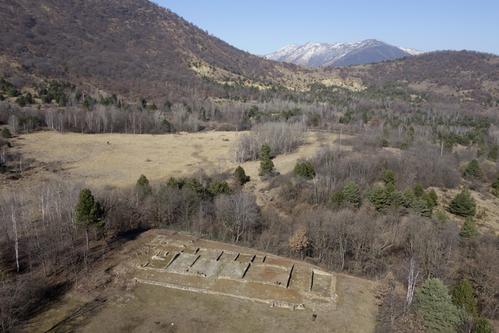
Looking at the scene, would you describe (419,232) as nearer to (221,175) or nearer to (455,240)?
(455,240)

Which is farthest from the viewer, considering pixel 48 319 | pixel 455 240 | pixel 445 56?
pixel 445 56

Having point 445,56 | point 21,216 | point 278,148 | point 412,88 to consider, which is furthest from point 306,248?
point 445,56

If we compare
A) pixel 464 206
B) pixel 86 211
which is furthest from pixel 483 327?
Result: pixel 86 211

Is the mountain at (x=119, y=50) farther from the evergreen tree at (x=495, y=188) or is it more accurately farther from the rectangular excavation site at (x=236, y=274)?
the evergreen tree at (x=495, y=188)

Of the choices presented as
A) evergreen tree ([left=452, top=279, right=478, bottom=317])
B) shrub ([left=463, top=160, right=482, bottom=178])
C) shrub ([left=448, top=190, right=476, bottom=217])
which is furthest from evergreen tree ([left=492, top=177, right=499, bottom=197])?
evergreen tree ([left=452, top=279, right=478, bottom=317])

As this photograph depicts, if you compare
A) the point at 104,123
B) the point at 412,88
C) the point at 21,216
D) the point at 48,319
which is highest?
the point at 412,88

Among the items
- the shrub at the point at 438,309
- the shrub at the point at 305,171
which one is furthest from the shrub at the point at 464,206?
the shrub at the point at 438,309
